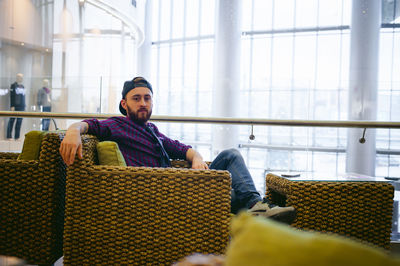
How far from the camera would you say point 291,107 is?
162 inches

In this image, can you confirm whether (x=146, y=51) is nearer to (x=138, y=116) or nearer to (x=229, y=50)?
(x=229, y=50)

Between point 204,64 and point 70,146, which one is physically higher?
point 204,64

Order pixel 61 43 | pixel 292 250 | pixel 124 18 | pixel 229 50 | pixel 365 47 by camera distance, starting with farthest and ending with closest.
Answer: pixel 124 18 < pixel 61 43 < pixel 229 50 < pixel 365 47 < pixel 292 250

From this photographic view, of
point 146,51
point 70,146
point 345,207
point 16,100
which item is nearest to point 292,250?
point 70,146

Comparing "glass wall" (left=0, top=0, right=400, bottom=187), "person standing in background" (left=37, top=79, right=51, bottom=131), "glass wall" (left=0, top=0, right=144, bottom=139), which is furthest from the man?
"person standing in background" (left=37, top=79, right=51, bottom=131)

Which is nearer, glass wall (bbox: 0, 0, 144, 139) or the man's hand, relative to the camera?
the man's hand

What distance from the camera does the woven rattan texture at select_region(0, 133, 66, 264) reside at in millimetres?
1591

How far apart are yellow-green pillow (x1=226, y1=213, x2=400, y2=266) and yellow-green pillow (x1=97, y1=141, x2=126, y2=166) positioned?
1.14 m

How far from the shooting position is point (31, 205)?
5.26 feet

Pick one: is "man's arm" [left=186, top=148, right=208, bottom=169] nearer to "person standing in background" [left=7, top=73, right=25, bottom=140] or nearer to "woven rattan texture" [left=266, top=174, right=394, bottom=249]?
"woven rattan texture" [left=266, top=174, right=394, bottom=249]

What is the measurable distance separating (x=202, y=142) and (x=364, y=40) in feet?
17.5

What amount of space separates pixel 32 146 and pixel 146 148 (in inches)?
23.4

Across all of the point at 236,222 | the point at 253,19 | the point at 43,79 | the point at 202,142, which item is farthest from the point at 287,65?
the point at 236,222

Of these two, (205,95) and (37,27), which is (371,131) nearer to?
(205,95)
